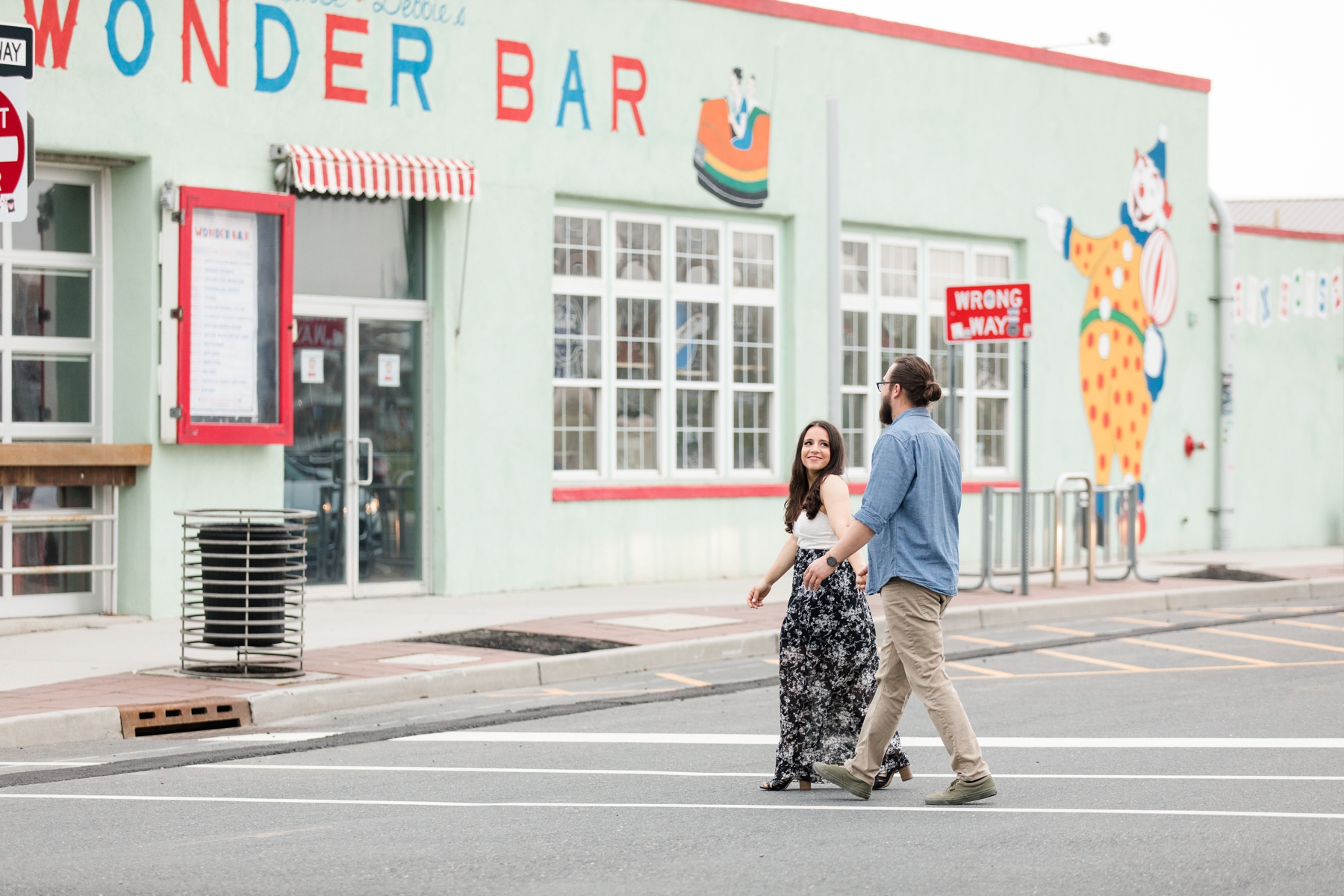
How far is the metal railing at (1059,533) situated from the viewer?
16359 mm

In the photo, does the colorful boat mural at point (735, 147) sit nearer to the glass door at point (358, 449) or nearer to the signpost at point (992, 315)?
the signpost at point (992, 315)

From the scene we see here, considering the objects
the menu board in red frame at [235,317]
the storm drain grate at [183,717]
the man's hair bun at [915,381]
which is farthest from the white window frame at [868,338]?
the man's hair bun at [915,381]

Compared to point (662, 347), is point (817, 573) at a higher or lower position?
lower

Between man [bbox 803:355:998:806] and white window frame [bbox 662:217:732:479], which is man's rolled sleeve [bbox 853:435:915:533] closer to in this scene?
man [bbox 803:355:998:806]

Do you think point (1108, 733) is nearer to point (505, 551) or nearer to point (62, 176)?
point (505, 551)

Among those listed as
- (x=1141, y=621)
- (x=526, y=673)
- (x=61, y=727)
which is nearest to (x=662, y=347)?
(x=1141, y=621)

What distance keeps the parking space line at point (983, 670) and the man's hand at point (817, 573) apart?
183 inches

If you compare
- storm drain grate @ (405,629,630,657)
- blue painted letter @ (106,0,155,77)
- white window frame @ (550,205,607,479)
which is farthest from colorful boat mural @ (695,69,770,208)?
storm drain grate @ (405,629,630,657)

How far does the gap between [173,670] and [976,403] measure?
11.8 m

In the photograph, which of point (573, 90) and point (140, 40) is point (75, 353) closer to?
point (140, 40)

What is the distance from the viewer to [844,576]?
7.46 meters

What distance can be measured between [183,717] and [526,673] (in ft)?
7.97

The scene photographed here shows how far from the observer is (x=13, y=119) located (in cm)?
891

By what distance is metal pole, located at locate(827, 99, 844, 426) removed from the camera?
15.9 m
